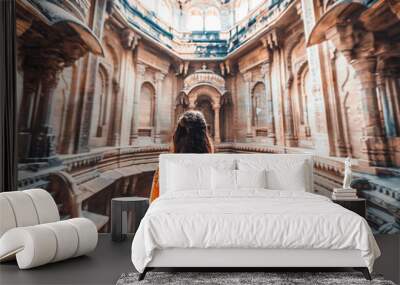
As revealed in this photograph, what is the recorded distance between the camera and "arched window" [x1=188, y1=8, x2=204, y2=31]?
5.23 m

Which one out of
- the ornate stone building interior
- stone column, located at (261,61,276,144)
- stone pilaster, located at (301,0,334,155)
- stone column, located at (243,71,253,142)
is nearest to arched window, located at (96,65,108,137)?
the ornate stone building interior

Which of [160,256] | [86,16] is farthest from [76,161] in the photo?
[160,256]

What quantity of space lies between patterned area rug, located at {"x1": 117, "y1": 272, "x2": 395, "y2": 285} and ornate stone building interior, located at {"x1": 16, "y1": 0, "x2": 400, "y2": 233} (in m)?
2.02

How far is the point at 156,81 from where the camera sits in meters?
5.20

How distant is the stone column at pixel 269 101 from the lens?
489 centimetres

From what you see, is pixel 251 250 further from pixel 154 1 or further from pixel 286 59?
pixel 154 1

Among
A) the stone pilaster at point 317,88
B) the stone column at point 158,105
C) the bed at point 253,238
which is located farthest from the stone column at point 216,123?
the bed at point 253,238

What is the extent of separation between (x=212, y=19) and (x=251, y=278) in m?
4.10

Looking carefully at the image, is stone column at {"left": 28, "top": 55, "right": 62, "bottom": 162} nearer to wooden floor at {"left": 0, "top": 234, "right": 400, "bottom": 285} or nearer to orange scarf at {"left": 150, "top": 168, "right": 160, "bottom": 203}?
orange scarf at {"left": 150, "top": 168, "right": 160, "bottom": 203}

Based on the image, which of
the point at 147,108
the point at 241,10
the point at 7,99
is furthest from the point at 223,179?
the point at 7,99

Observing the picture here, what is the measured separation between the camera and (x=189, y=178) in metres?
3.98

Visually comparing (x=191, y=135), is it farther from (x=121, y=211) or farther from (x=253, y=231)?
(x=253, y=231)

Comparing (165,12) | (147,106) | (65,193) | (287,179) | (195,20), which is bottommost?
(65,193)

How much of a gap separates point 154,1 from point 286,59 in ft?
7.56
